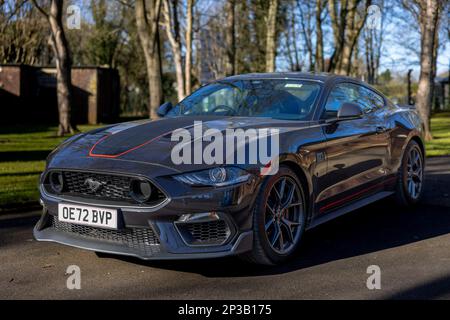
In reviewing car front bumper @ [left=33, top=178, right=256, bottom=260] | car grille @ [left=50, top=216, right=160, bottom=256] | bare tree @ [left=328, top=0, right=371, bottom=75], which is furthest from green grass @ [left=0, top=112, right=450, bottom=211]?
bare tree @ [left=328, top=0, right=371, bottom=75]

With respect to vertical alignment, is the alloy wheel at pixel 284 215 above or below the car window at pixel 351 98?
below

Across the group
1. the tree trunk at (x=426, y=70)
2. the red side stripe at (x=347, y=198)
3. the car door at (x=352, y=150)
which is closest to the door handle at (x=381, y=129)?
the car door at (x=352, y=150)

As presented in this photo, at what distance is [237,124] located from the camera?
4781 mm

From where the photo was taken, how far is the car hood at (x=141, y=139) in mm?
4230

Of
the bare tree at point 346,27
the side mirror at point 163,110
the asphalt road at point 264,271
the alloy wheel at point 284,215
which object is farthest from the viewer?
the bare tree at point 346,27

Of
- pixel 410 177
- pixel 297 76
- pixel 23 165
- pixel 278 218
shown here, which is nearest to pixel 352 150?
pixel 297 76

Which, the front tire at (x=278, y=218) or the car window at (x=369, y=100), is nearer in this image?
the front tire at (x=278, y=218)

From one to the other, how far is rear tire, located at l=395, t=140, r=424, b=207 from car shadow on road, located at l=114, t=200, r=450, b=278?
134 millimetres

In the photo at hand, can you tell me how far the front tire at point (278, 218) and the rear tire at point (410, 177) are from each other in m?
2.34

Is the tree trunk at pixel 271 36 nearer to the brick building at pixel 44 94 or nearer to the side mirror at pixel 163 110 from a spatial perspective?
the brick building at pixel 44 94

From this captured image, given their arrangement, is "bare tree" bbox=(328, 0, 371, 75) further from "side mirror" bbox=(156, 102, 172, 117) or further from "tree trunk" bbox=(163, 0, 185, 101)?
"side mirror" bbox=(156, 102, 172, 117)

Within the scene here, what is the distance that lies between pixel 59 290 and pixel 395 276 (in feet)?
7.86

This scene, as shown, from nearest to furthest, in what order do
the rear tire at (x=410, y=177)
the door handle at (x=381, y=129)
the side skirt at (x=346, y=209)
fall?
the side skirt at (x=346, y=209)
the door handle at (x=381, y=129)
the rear tire at (x=410, y=177)
